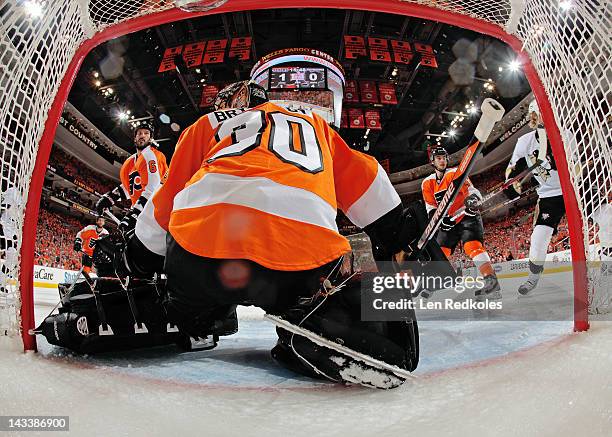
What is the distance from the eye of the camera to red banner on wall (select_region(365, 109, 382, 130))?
35.8 ft

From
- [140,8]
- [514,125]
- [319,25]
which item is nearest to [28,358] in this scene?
[140,8]

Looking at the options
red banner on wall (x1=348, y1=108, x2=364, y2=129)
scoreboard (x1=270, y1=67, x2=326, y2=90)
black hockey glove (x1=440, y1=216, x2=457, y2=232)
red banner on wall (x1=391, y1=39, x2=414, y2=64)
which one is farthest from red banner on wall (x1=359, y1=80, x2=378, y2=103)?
black hockey glove (x1=440, y1=216, x2=457, y2=232)

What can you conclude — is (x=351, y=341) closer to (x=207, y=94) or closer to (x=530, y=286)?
(x=530, y=286)

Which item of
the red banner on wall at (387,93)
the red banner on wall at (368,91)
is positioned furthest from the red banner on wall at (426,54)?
the red banner on wall at (368,91)

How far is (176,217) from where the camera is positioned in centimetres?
90

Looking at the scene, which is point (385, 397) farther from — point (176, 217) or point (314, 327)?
point (176, 217)

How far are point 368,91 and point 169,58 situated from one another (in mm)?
5102

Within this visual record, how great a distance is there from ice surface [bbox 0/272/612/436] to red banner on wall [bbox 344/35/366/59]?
8814mm

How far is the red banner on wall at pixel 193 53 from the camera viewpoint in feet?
30.3

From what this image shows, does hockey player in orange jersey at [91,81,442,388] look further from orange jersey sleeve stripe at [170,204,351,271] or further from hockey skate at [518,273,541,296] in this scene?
hockey skate at [518,273,541,296]

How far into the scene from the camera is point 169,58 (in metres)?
9.33

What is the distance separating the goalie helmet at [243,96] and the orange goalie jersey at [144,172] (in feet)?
7.16

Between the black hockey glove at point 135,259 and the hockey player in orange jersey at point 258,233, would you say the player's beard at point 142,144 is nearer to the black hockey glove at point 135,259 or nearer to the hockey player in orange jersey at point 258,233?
the black hockey glove at point 135,259

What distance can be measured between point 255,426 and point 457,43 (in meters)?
10.4
